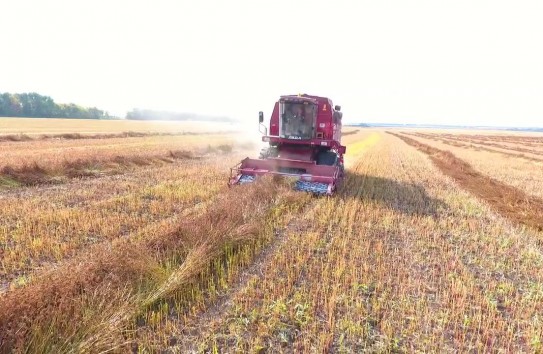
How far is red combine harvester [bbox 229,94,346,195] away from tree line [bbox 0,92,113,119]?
9577cm

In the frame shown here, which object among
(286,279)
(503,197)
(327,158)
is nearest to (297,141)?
(327,158)

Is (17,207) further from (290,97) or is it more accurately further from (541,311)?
(541,311)

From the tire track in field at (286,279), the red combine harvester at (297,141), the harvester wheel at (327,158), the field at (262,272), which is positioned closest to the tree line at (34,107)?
the field at (262,272)

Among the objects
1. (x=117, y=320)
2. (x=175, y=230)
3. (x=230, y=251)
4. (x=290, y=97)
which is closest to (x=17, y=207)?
(x=175, y=230)

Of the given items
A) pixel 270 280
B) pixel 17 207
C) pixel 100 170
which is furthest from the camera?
pixel 100 170

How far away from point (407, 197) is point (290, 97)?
483 centimetres

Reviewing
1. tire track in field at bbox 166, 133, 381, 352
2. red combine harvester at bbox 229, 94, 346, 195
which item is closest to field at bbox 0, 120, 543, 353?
tire track in field at bbox 166, 133, 381, 352

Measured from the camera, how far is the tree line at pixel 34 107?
86125mm

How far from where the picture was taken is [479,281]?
5.27 m

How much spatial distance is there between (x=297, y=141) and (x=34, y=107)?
97.9 meters

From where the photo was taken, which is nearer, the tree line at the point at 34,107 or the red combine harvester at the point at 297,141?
the red combine harvester at the point at 297,141

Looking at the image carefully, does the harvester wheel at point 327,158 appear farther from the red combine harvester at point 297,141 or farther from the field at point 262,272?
the field at point 262,272

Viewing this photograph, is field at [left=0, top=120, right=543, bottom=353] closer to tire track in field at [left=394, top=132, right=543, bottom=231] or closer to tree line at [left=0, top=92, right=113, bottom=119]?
tire track in field at [left=394, top=132, right=543, bottom=231]

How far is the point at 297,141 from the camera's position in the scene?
1205 centimetres
